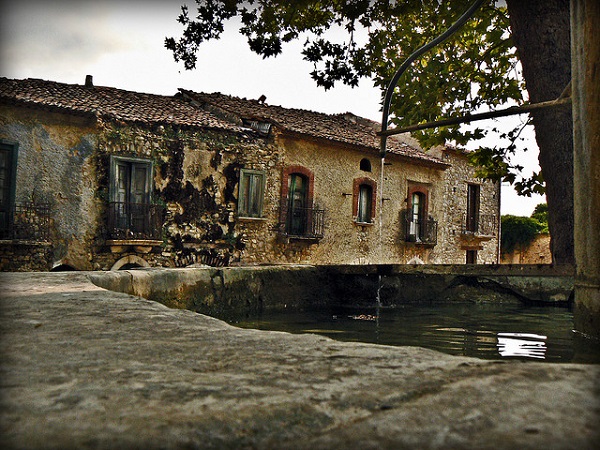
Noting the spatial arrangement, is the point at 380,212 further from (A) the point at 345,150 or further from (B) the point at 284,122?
(B) the point at 284,122

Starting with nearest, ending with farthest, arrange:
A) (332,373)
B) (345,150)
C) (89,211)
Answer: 1. (332,373)
2. (89,211)
3. (345,150)

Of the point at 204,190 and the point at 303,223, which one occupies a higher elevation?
the point at 204,190

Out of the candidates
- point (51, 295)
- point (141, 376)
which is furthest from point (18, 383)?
point (51, 295)

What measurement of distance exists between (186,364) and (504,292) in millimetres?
6622

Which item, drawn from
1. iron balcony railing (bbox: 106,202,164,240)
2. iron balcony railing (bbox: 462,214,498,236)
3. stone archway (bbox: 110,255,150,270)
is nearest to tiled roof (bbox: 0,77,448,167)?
iron balcony railing (bbox: 106,202,164,240)

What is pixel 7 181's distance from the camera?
519 inches

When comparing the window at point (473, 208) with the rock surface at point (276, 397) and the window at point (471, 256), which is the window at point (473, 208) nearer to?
the window at point (471, 256)

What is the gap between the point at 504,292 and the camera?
7496mm

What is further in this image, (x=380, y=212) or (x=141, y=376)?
(x=380, y=212)

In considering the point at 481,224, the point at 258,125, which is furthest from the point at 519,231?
the point at 258,125

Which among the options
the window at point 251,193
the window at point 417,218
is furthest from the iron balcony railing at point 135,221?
the window at point 417,218

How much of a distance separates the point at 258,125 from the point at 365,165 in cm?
466

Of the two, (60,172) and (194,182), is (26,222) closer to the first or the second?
(60,172)

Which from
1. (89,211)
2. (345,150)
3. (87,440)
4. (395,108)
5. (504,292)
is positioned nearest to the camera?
(87,440)
